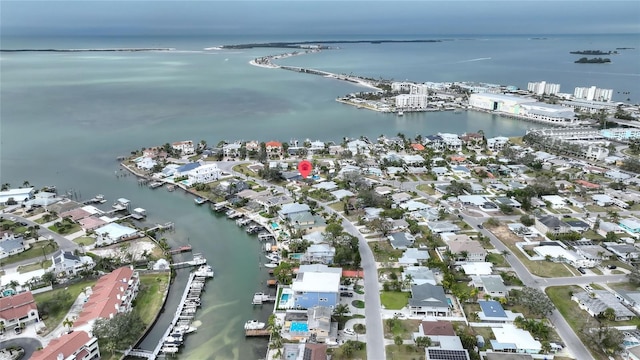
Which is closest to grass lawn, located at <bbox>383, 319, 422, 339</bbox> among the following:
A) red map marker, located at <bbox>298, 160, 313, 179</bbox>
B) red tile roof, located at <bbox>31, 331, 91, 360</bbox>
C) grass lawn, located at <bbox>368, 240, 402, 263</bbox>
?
grass lawn, located at <bbox>368, 240, 402, 263</bbox>

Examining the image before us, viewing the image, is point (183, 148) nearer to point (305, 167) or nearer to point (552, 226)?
point (305, 167)

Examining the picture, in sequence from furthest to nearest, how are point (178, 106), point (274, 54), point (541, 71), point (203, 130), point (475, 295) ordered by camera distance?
point (274, 54)
point (541, 71)
point (178, 106)
point (203, 130)
point (475, 295)

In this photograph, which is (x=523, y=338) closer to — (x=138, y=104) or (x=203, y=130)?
(x=203, y=130)

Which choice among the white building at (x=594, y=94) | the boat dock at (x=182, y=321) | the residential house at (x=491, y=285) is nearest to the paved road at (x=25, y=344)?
the boat dock at (x=182, y=321)

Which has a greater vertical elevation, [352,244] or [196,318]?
[352,244]

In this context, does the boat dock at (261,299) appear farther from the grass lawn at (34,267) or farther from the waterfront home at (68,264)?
the grass lawn at (34,267)

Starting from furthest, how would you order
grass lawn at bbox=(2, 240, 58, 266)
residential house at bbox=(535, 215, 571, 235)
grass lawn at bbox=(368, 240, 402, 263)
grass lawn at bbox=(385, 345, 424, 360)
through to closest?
residential house at bbox=(535, 215, 571, 235)
grass lawn at bbox=(2, 240, 58, 266)
grass lawn at bbox=(368, 240, 402, 263)
grass lawn at bbox=(385, 345, 424, 360)

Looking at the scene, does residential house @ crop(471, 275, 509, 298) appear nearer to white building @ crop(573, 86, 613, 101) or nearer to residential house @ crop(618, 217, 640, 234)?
residential house @ crop(618, 217, 640, 234)

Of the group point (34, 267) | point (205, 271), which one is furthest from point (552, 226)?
point (34, 267)

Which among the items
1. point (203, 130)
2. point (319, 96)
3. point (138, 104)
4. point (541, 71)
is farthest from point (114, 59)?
point (541, 71)
